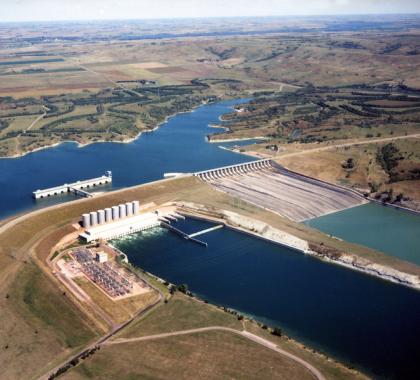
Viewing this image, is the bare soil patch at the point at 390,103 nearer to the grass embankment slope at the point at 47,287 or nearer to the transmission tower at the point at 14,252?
the grass embankment slope at the point at 47,287

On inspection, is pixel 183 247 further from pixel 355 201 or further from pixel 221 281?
pixel 355 201

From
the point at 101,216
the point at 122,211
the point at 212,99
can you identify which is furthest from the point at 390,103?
the point at 101,216

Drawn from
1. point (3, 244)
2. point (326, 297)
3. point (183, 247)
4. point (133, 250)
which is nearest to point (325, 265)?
point (326, 297)

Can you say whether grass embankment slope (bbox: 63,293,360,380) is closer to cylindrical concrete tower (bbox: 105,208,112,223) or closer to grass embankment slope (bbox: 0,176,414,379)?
grass embankment slope (bbox: 0,176,414,379)

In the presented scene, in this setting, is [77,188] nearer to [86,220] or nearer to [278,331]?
[86,220]

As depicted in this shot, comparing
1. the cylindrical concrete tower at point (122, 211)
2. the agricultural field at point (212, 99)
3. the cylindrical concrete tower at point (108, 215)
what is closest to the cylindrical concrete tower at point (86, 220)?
the cylindrical concrete tower at point (108, 215)
